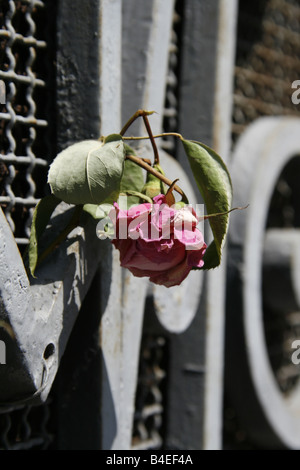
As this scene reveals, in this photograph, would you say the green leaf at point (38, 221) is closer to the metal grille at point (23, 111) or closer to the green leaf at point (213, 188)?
the metal grille at point (23, 111)

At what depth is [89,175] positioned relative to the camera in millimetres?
645

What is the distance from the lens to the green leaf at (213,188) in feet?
2.18

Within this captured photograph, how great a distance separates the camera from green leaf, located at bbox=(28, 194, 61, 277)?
66 centimetres

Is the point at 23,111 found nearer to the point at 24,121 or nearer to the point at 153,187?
the point at 24,121

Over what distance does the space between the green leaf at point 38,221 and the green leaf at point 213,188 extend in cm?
14

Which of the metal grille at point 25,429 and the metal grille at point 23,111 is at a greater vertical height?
the metal grille at point 23,111

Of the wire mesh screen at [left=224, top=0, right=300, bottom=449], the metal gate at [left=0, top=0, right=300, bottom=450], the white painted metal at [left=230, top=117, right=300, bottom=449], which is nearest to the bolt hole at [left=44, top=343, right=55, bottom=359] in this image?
the metal gate at [left=0, top=0, right=300, bottom=450]

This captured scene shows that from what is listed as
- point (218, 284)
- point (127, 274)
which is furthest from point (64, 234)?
point (218, 284)

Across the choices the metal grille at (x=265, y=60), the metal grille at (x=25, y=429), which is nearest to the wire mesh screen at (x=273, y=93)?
the metal grille at (x=265, y=60)

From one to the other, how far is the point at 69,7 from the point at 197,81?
332mm

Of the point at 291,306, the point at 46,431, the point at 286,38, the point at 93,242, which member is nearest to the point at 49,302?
the point at 93,242

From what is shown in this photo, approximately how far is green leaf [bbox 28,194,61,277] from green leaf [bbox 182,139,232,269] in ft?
0.46

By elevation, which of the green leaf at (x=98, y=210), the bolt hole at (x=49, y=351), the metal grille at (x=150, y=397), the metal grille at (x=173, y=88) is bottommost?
the metal grille at (x=150, y=397)

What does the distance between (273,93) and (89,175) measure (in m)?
0.91
